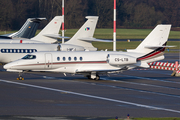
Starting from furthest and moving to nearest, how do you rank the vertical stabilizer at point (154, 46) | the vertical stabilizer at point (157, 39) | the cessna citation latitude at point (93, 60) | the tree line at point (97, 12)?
the tree line at point (97, 12) → the vertical stabilizer at point (157, 39) → the vertical stabilizer at point (154, 46) → the cessna citation latitude at point (93, 60)

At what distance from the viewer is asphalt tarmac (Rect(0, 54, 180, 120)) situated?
55.8ft

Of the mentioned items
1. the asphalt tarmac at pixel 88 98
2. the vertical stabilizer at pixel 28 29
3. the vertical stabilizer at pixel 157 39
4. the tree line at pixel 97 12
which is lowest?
the asphalt tarmac at pixel 88 98

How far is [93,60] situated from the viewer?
30078 mm

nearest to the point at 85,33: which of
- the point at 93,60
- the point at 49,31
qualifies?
the point at 49,31

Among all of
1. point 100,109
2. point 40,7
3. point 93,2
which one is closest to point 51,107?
point 100,109

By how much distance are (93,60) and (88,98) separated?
29.4ft

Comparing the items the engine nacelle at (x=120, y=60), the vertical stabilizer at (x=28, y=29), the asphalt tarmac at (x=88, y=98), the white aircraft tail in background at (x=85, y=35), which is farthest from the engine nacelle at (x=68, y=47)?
the vertical stabilizer at (x=28, y=29)

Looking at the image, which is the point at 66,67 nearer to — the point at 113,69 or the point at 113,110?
the point at 113,69

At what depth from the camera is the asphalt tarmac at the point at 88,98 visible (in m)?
17.0

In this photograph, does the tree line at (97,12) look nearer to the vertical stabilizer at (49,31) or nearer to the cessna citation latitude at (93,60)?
the vertical stabilizer at (49,31)

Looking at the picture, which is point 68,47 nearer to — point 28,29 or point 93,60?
point 93,60

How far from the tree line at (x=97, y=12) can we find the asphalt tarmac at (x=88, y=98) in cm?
9510

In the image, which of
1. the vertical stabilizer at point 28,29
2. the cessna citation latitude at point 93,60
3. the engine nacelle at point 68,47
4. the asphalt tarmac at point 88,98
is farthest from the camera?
the vertical stabilizer at point 28,29

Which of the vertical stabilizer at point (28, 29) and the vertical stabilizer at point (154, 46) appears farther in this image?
the vertical stabilizer at point (28, 29)
